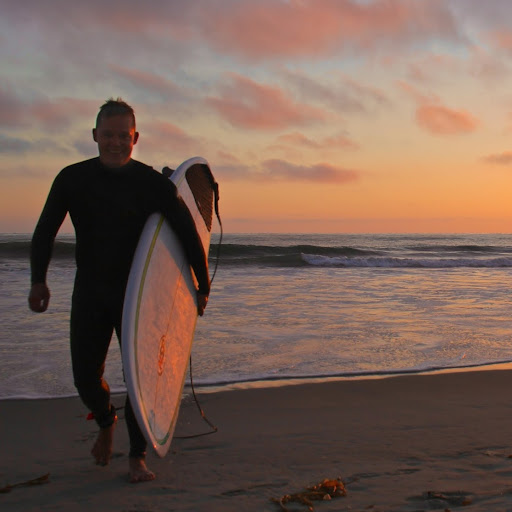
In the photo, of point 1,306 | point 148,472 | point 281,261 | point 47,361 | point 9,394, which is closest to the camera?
point 148,472

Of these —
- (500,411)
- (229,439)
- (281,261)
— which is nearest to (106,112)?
(229,439)

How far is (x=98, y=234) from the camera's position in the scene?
7.99 feet

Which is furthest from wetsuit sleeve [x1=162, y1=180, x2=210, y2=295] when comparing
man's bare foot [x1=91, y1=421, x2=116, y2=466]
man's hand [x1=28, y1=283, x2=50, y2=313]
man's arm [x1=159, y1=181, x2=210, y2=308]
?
man's bare foot [x1=91, y1=421, x2=116, y2=466]

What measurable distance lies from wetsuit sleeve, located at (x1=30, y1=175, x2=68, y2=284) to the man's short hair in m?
0.31

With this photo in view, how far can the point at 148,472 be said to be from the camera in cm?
241

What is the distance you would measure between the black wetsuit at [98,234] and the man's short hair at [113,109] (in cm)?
18

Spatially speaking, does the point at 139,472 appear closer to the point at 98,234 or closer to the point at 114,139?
the point at 98,234

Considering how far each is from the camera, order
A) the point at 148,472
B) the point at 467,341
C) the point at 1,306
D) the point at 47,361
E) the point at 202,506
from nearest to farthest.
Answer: the point at 202,506
the point at 148,472
the point at 47,361
the point at 467,341
the point at 1,306

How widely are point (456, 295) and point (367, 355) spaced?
5.34 m

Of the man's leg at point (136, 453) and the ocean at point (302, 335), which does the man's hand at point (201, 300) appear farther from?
the ocean at point (302, 335)

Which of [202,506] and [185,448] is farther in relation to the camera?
[185,448]

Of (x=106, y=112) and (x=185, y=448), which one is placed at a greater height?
(x=106, y=112)

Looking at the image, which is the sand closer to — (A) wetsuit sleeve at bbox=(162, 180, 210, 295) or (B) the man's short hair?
(A) wetsuit sleeve at bbox=(162, 180, 210, 295)

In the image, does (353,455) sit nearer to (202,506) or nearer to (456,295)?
(202,506)
